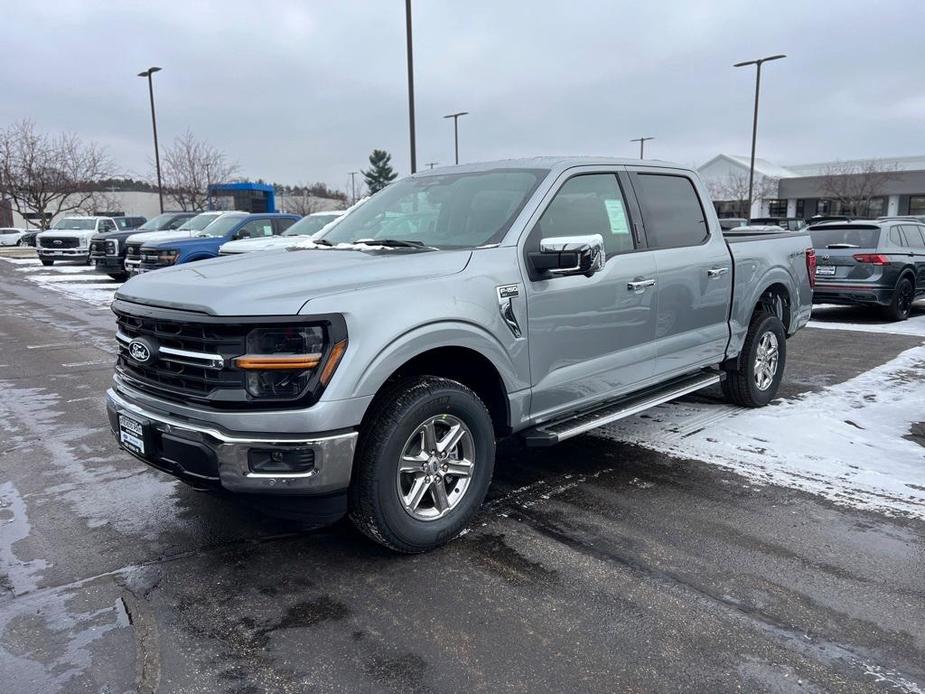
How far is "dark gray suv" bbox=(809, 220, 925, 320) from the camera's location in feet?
36.6

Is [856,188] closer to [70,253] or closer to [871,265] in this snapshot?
[871,265]

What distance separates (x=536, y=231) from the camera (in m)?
4.07

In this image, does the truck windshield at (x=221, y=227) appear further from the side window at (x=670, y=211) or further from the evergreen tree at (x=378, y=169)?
the evergreen tree at (x=378, y=169)

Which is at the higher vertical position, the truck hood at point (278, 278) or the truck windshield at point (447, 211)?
the truck windshield at point (447, 211)

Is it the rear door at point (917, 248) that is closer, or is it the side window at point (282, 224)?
the rear door at point (917, 248)

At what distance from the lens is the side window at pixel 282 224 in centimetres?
1628

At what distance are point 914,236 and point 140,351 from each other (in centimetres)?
1273

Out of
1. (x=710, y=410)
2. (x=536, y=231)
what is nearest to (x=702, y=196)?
(x=710, y=410)

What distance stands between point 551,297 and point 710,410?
2866mm

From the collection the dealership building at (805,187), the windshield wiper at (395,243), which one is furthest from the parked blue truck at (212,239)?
the dealership building at (805,187)

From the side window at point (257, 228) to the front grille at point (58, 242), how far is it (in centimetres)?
1310

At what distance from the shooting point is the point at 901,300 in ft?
37.6

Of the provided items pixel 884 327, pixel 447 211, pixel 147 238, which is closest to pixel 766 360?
pixel 447 211

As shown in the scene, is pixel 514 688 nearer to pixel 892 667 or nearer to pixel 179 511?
pixel 892 667
